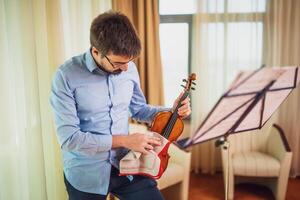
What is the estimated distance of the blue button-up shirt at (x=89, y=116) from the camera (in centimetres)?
119

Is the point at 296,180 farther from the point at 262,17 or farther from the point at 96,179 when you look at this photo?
the point at 96,179

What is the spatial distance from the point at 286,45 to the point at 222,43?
24.5 inches

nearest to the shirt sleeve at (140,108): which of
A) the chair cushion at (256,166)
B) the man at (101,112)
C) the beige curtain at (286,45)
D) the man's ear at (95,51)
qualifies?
the man at (101,112)

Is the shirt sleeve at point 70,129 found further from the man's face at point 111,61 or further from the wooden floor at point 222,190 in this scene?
the wooden floor at point 222,190

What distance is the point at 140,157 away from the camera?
1303 mm

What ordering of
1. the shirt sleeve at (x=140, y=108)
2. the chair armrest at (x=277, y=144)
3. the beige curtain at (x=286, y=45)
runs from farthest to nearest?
the beige curtain at (x=286, y=45) < the chair armrest at (x=277, y=144) < the shirt sleeve at (x=140, y=108)

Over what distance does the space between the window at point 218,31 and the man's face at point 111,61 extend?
79.4 inches

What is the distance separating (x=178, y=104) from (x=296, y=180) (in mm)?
2322

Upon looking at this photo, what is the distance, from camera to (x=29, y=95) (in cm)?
147

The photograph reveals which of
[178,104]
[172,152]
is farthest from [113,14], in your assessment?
[172,152]

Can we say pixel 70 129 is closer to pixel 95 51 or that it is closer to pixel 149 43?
→ pixel 95 51

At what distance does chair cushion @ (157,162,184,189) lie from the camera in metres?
2.37

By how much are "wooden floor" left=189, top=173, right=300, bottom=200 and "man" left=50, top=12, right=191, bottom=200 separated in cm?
159

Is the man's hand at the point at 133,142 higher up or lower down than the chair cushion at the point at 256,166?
higher up
